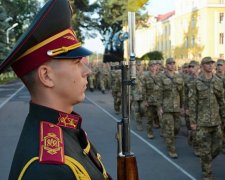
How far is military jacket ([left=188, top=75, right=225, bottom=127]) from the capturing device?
6.68m

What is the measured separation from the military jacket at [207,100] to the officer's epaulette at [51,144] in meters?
5.32

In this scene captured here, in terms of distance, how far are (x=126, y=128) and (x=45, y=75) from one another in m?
1.60

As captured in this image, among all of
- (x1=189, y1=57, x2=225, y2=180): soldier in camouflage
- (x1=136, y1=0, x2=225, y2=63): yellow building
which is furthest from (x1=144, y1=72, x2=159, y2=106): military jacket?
(x1=136, y1=0, x2=225, y2=63): yellow building

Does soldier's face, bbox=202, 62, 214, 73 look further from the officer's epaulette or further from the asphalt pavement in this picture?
the officer's epaulette

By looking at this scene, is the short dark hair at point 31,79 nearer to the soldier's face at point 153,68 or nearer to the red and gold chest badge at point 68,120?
the red and gold chest badge at point 68,120

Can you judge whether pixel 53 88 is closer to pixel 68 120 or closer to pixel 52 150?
pixel 68 120

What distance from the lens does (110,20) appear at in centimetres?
4662

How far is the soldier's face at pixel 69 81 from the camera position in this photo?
1618 millimetres

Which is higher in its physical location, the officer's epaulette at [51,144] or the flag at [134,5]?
the flag at [134,5]

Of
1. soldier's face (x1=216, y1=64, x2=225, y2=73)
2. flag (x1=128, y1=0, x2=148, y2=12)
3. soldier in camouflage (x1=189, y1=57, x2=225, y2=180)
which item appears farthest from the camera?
soldier's face (x1=216, y1=64, x2=225, y2=73)

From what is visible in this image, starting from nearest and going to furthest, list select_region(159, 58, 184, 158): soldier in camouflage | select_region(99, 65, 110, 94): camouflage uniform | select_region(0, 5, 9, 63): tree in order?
1. select_region(159, 58, 184, 158): soldier in camouflage
2. select_region(99, 65, 110, 94): camouflage uniform
3. select_region(0, 5, 9, 63): tree

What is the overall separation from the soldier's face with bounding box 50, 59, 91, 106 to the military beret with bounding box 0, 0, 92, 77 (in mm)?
35

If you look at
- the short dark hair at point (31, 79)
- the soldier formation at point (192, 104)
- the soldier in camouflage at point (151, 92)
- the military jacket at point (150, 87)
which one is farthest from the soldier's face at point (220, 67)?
the short dark hair at point (31, 79)

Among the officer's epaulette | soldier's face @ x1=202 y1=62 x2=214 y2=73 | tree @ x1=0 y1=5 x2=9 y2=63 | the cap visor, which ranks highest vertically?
tree @ x1=0 y1=5 x2=9 y2=63
